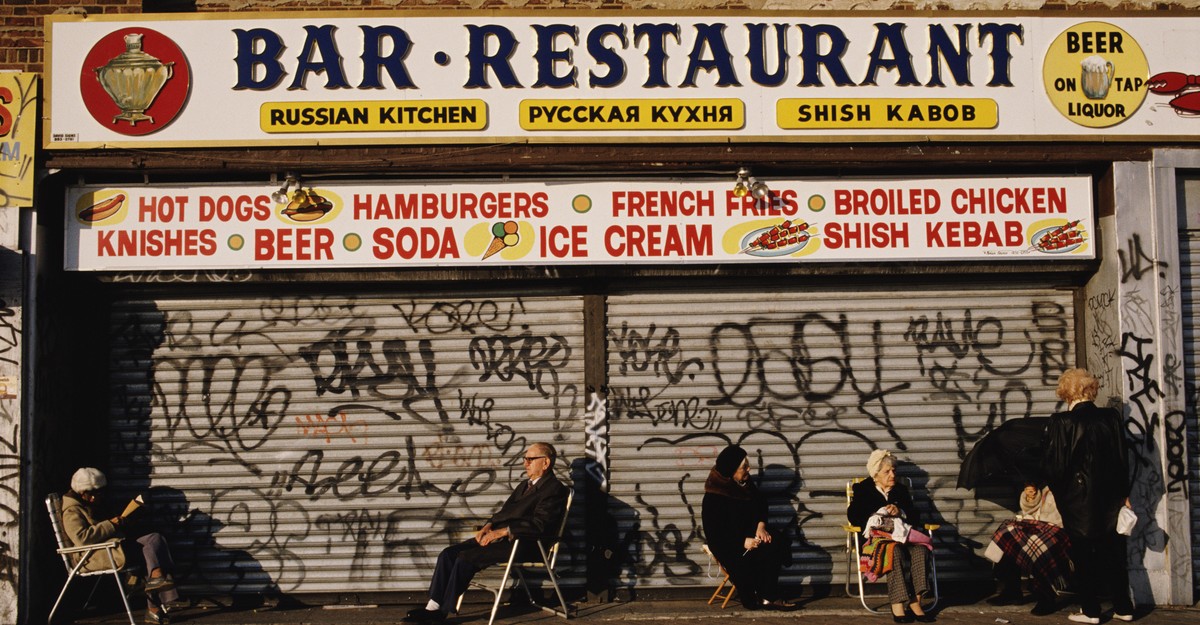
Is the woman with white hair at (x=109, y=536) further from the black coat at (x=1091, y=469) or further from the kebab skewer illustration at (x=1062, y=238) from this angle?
the kebab skewer illustration at (x=1062, y=238)

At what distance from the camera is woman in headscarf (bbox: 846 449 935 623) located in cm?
816

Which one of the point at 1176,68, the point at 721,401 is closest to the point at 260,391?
the point at 721,401

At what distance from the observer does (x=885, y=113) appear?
9039mm

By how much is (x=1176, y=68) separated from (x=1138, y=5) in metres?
0.66

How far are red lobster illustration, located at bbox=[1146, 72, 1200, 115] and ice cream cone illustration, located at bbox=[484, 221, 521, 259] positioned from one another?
17.7 feet

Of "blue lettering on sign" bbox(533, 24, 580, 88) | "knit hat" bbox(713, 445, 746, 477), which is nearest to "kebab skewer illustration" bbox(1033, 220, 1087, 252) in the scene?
"knit hat" bbox(713, 445, 746, 477)

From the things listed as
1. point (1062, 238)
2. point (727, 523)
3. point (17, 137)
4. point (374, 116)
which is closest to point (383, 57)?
point (374, 116)

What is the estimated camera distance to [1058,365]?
9.30 m

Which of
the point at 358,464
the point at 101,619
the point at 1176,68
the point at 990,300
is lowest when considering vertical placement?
the point at 101,619

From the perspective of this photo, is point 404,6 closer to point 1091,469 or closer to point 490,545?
point 490,545

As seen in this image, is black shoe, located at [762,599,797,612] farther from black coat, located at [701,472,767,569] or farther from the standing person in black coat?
the standing person in black coat

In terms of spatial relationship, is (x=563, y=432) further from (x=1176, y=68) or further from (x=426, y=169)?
(x=1176, y=68)

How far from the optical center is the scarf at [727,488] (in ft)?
28.0

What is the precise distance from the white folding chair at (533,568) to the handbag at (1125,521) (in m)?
4.04
